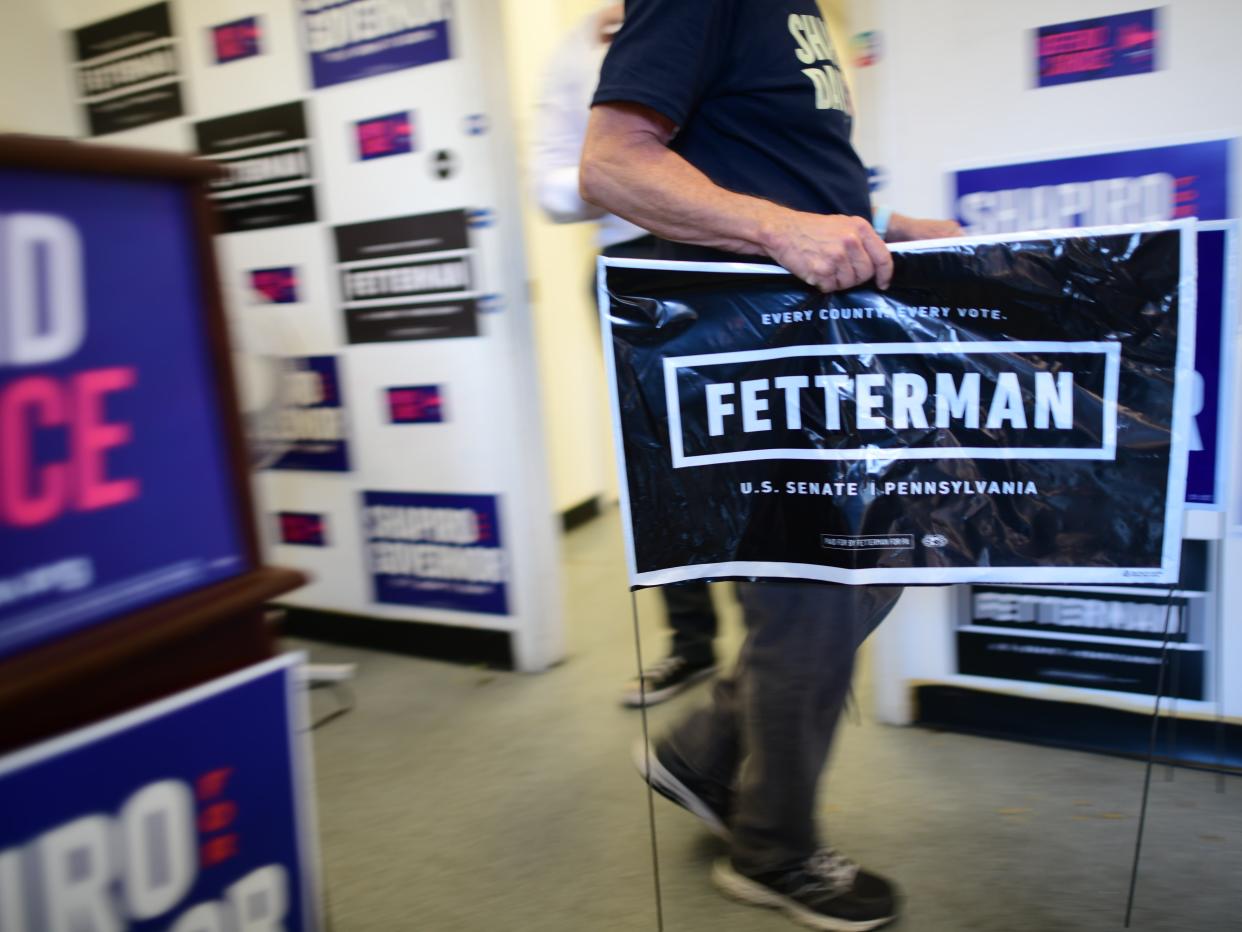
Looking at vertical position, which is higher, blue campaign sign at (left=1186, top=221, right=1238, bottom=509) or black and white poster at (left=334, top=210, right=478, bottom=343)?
black and white poster at (left=334, top=210, right=478, bottom=343)

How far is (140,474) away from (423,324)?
1701mm

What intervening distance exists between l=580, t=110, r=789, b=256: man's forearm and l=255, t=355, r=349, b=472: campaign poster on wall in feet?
5.86

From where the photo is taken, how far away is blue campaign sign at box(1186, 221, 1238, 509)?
1550 millimetres

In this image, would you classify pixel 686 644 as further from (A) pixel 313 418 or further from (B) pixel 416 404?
(A) pixel 313 418

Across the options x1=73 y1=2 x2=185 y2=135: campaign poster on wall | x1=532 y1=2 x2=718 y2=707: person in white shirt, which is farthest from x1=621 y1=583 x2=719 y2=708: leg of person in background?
x1=73 y1=2 x2=185 y2=135: campaign poster on wall

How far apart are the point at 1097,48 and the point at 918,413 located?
39.2 inches

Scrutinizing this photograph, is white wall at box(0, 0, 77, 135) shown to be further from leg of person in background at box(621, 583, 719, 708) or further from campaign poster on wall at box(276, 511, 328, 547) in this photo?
leg of person in background at box(621, 583, 719, 708)

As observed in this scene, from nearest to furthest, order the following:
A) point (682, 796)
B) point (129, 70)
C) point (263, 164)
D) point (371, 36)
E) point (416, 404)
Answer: point (682, 796) → point (371, 36) → point (416, 404) → point (263, 164) → point (129, 70)

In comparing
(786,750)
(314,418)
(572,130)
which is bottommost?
(786,750)

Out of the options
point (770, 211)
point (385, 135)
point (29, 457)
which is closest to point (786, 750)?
point (770, 211)

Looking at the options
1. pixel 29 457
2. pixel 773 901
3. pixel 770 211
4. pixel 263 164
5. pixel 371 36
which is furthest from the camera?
pixel 263 164

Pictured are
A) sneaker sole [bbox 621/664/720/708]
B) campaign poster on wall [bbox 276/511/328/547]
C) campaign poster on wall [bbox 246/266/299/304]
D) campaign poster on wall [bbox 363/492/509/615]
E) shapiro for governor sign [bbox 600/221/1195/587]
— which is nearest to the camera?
shapiro for governor sign [bbox 600/221/1195/587]

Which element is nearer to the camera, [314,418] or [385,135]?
[385,135]

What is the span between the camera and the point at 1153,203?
167 cm
